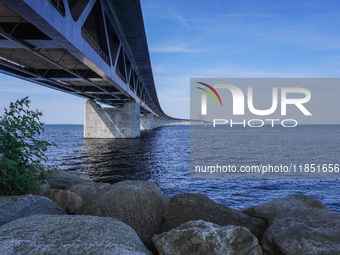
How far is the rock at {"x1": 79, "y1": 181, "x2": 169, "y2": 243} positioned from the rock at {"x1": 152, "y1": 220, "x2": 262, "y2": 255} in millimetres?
1405

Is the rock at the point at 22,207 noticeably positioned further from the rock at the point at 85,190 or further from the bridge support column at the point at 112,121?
the bridge support column at the point at 112,121

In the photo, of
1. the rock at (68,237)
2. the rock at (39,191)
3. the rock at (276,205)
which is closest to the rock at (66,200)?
the rock at (39,191)

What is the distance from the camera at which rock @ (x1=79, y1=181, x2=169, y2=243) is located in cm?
553

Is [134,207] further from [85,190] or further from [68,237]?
[85,190]

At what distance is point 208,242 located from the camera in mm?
3914

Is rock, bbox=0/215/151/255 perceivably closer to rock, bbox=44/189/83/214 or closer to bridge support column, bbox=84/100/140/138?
rock, bbox=44/189/83/214

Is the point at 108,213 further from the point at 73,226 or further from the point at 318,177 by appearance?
the point at 318,177

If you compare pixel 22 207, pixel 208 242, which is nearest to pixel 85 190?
pixel 22 207

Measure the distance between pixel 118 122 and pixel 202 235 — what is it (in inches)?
1829

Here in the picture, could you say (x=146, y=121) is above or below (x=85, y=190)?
above

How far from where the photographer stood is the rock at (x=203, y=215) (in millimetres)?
5469

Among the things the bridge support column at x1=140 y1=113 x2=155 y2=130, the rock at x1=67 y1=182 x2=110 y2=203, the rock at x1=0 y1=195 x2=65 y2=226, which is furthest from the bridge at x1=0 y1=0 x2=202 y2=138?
the bridge support column at x1=140 y1=113 x2=155 y2=130

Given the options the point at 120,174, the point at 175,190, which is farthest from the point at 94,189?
the point at 120,174

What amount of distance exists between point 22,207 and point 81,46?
14107 mm
